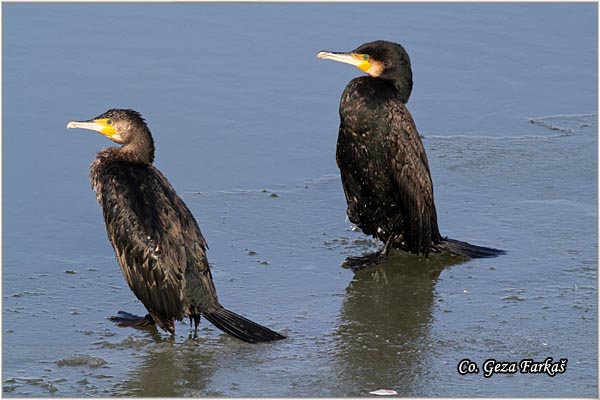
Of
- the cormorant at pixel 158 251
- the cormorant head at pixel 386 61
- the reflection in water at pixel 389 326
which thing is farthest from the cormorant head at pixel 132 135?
the cormorant head at pixel 386 61

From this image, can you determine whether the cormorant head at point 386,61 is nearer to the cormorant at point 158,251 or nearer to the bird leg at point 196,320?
the cormorant at point 158,251

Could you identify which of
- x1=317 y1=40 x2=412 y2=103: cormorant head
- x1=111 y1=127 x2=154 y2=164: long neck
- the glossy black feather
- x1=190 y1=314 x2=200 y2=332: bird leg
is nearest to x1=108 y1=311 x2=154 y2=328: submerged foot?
x1=190 y1=314 x2=200 y2=332: bird leg

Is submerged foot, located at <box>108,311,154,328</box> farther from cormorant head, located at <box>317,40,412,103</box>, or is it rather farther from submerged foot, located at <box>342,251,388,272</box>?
cormorant head, located at <box>317,40,412,103</box>

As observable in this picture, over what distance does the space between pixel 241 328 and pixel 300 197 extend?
85.0 inches

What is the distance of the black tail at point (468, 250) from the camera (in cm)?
662

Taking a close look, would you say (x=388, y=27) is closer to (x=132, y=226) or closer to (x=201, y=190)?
(x=201, y=190)

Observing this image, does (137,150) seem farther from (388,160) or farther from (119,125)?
(388,160)

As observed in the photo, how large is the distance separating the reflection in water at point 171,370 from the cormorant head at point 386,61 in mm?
2047

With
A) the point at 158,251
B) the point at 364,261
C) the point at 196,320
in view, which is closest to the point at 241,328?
the point at 196,320

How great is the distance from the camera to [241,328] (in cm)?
538

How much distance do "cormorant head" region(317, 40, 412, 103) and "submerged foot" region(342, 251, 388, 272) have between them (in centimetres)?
89

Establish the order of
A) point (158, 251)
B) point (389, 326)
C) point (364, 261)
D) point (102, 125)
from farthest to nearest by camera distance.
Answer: point (364, 261) < point (102, 125) < point (389, 326) < point (158, 251)

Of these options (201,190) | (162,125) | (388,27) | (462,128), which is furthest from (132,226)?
(388,27)

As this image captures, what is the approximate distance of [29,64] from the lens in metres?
9.35
